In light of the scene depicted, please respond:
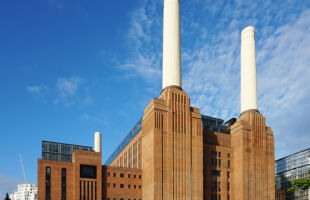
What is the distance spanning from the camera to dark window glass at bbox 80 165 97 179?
Result: 67.7m

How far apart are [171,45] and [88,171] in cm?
3584

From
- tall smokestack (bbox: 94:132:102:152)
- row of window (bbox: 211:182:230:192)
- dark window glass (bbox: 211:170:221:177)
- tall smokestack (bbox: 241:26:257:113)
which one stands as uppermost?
tall smokestack (bbox: 241:26:257:113)

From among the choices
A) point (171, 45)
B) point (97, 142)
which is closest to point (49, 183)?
point (171, 45)

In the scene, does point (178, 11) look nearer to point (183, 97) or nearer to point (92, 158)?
point (183, 97)

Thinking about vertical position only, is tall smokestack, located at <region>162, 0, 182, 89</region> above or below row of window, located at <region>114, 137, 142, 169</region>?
above

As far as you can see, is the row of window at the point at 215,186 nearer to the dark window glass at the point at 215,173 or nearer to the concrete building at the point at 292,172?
the dark window glass at the point at 215,173

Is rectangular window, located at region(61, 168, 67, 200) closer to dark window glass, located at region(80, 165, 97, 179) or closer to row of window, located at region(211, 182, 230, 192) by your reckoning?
dark window glass, located at region(80, 165, 97, 179)

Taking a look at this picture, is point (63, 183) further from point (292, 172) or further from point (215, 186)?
point (292, 172)

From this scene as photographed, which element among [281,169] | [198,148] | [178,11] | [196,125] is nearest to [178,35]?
[178,11]

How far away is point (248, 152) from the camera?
75.9 meters

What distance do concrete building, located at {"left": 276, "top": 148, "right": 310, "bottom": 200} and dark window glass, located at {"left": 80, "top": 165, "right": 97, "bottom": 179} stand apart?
62.2 m

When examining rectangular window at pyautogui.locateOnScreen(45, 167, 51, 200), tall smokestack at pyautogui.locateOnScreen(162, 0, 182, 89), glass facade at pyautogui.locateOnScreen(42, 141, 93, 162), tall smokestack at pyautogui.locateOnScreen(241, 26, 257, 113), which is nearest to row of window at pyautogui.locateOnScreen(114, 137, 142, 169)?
glass facade at pyautogui.locateOnScreen(42, 141, 93, 162)

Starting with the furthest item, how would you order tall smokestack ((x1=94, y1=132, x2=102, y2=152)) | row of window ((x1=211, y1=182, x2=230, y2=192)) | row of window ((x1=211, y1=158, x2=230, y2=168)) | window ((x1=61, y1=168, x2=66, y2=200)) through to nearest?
tall smokestack ((x1=94, y1=132, x2=102, y2=152)), row of window ((x1=211, y1=158, x2=230, y2=168)), row of window ((x1=211, y1=182, x2=230, y2=192)), window ((x1=61, y1=168, x2=66, y2=200))

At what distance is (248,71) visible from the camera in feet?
284
